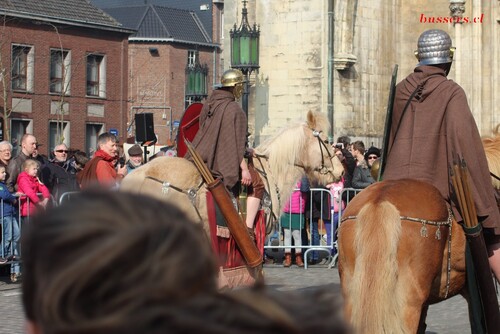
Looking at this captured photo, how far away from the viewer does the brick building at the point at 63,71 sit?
2197 inches

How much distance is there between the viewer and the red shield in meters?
10.1

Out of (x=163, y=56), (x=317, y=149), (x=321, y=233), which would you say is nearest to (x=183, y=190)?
(x=317, y=149)

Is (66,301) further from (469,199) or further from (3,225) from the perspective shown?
(3,225)

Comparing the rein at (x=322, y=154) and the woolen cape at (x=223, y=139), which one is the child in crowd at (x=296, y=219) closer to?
the rein at (x=322, y=154)

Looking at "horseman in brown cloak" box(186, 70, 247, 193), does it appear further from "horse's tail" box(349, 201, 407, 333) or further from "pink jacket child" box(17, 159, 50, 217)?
"pink jacket child" box(17, 159, 50, 217)

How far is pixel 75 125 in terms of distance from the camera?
6116 cm

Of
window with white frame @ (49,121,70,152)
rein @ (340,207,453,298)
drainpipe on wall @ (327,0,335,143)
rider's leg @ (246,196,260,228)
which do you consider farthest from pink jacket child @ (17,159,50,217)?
window with white frame @ (49,121,70,152)

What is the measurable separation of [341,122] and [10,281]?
1276 cm

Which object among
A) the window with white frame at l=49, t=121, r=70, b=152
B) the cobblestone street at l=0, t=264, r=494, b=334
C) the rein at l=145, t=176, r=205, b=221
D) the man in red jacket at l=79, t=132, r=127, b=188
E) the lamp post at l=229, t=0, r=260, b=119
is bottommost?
the cobblestone street at l=0, t=264, r=494, b=334

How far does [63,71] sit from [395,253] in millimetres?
52757

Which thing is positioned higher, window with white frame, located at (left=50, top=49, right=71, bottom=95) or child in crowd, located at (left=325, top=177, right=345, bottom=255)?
window with white frame, located at (left=50, top=49, right=71, bottom=95)

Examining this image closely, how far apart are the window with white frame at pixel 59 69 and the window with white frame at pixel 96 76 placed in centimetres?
202

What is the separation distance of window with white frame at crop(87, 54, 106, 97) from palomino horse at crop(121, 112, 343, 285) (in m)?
50.8

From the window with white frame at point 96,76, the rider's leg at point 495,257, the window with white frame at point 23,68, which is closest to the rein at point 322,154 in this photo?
the rider's leg at point 495,257
